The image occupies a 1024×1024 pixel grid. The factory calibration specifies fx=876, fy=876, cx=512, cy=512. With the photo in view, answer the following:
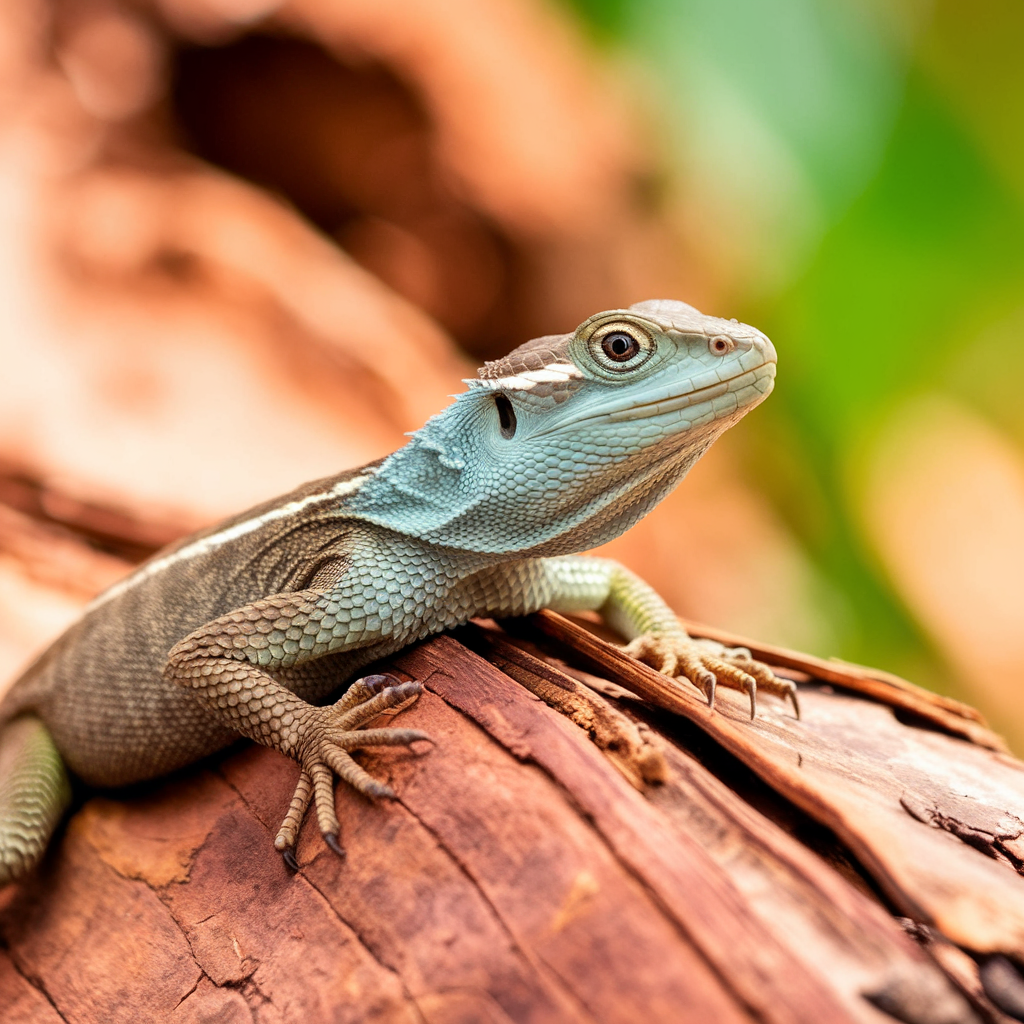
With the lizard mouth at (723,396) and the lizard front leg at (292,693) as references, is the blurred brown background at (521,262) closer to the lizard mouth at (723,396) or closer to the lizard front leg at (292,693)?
the lizard front leg at (292,693)

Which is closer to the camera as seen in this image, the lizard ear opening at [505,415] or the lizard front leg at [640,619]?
the lizard ear opening at [505,415]

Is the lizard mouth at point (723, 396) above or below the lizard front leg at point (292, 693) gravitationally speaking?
above

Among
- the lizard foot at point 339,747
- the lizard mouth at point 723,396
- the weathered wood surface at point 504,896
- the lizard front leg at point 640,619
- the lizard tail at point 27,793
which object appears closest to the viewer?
the weathered wood surface at point 504,896

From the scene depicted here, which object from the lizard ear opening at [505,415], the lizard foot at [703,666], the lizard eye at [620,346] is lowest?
the lizard foot at [703,666]

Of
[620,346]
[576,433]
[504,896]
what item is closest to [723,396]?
[620,346]

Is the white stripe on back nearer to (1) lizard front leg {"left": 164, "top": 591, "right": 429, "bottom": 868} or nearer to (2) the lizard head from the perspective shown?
(2) the lizard head

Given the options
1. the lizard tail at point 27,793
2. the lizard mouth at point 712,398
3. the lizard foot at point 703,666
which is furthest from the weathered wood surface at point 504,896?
the lizard mouth at point 712,398
